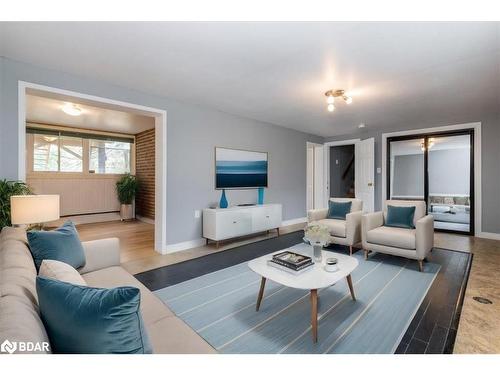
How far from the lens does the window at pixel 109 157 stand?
599 centimetres

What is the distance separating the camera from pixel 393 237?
117 inches

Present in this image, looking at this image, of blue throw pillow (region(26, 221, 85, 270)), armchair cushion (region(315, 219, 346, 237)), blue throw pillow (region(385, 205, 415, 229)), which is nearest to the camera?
blue throw pillow (region(26, 221, 85, 270))

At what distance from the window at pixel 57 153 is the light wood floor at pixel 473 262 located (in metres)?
1.47

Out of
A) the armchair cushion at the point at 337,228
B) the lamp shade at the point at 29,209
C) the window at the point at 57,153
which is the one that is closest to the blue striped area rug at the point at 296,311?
the armchair cushion at the point at 337,228

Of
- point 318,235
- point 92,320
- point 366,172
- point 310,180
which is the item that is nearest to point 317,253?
point 318,235

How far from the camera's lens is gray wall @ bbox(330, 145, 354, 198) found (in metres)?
6.96

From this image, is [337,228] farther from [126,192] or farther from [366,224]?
[126,192]

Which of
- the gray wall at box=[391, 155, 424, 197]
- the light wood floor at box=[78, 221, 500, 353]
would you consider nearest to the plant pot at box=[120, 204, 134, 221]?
the light wood floor at box=[78, 221, 500, 353]

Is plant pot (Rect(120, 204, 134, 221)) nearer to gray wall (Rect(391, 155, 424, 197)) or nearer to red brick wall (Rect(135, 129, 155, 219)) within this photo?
red brick wall (Rect(135, 129, 155, 219))

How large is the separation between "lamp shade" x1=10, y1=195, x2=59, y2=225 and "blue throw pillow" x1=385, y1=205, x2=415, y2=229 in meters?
3.97

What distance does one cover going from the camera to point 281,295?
7.22 ft
